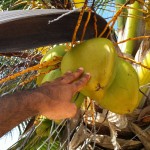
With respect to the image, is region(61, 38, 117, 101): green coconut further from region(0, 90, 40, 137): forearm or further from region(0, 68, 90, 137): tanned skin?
region(0, 90, 40, 137): forearm

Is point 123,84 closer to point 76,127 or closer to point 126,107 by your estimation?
point 126,107

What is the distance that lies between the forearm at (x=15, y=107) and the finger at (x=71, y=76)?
0.09m

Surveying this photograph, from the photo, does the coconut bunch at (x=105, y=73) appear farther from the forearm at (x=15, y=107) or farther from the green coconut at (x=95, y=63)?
the forearm at (x=15, y=107)

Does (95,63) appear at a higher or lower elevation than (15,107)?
higher

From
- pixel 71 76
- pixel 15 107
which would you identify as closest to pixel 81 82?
pixel 71 76

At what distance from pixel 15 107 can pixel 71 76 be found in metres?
0.17

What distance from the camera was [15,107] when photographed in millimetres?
1061

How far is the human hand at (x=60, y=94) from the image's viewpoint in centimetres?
109

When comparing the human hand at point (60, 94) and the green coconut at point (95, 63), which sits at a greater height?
the green coconut at point (95, 63)

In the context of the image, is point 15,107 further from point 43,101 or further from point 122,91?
point 122,91


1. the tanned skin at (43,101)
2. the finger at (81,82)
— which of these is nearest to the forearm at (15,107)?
the tanned skin at (43,101)

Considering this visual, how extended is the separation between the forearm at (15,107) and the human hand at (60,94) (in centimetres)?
3

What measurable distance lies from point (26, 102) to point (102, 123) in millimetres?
747

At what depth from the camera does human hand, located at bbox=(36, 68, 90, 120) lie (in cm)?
109
